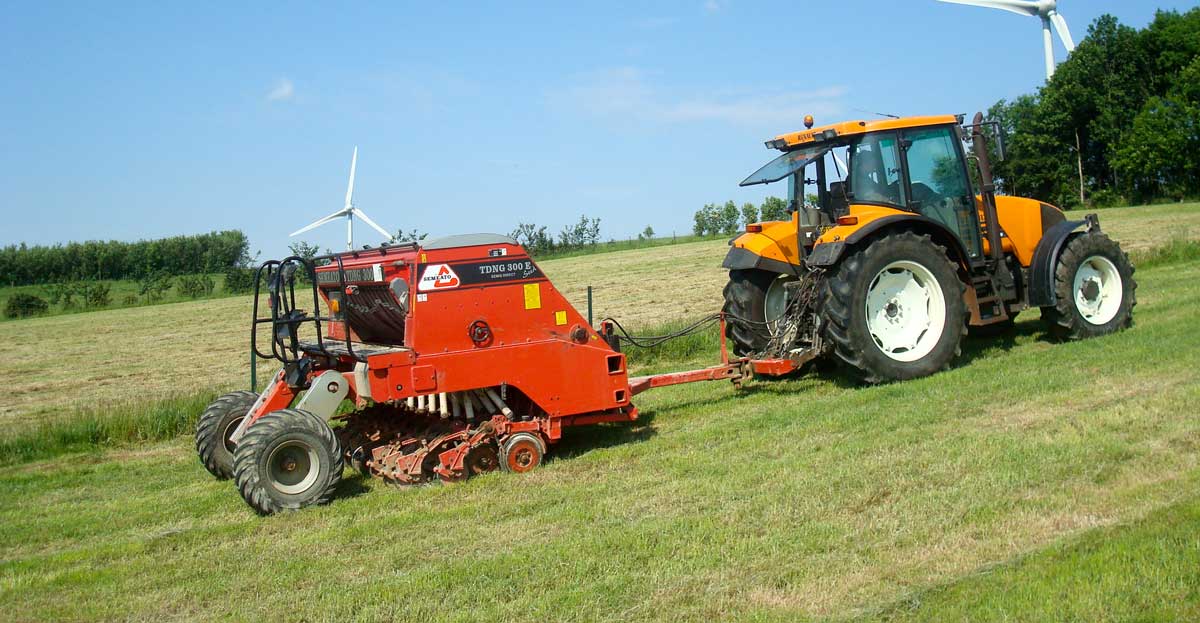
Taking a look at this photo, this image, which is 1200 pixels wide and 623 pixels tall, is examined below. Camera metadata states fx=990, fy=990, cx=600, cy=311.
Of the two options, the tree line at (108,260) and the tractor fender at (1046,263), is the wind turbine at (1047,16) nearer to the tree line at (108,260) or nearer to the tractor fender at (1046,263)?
the tractor fender at (1046,263)

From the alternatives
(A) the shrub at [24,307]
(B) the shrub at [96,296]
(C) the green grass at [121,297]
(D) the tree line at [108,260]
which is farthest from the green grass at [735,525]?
(D) the tree line at [108,260]

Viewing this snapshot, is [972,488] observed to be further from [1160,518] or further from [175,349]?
[175,349]

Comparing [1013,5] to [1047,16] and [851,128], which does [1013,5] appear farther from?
[851,128]

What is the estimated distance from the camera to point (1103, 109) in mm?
54000

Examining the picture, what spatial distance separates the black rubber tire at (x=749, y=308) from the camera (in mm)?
9742

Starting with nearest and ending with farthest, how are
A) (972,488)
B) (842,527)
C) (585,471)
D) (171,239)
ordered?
(842,527) < (972,488) < (585,471) < (171,239)

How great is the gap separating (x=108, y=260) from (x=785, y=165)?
6743cm

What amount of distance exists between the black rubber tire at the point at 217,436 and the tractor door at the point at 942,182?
637 cm

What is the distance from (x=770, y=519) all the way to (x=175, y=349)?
21.4m

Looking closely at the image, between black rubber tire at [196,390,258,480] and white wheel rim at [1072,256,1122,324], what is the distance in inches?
323

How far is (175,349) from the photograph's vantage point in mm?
23641

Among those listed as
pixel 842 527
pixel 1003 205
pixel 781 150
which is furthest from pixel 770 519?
pixel 1003 205

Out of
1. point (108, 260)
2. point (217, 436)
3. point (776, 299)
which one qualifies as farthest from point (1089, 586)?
point (108, 260)

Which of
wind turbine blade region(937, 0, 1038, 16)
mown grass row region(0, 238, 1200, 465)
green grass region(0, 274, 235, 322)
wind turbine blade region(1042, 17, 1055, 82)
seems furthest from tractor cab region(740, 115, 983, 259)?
green grass region(0, 274, 235, 322)
